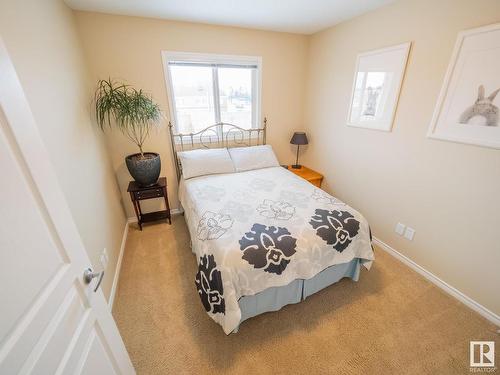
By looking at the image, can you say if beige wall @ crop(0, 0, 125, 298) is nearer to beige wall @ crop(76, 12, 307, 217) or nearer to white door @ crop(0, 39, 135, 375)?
beige wall @ crop(76, 12, 307, 217)

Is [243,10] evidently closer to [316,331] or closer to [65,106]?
[65,106]

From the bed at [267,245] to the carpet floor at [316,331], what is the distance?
17cm

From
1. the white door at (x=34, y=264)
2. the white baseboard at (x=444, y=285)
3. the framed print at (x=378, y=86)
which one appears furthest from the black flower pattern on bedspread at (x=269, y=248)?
the framed print at (x=378, y=86)

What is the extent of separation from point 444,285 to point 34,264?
2.76 meters

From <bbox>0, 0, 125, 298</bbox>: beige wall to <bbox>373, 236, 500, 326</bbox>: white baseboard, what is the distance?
9.01 feet

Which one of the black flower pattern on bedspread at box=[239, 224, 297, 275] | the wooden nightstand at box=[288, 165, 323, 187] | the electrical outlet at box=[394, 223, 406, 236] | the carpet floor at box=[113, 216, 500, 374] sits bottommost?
the carpet floor at box=[113, 216, 500, 374]

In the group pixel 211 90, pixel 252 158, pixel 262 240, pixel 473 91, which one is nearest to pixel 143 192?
pixel 252 158

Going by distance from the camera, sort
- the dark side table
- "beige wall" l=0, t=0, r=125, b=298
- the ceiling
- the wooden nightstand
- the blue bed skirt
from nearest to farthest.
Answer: "beige wall" l=0, t=0, r=125, b=298, the blue bed skirt, the ceiling, the dark side table, the wooden nightstand

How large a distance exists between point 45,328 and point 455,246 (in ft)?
8.61

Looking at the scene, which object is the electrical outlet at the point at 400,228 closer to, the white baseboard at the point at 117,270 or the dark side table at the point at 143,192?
the dark side table at the point at 143,192

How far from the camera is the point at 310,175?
10.4 feet

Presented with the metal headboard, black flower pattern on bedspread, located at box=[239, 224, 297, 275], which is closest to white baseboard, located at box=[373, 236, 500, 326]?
black flower pattern on bedspread, located at box=[239, 224, 297, 275]

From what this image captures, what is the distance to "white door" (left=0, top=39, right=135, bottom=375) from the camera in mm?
543

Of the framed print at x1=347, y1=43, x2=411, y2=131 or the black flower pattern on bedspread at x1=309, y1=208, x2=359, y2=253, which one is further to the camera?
the framed print at x1=347, y1=43, x2=411, y2=131
